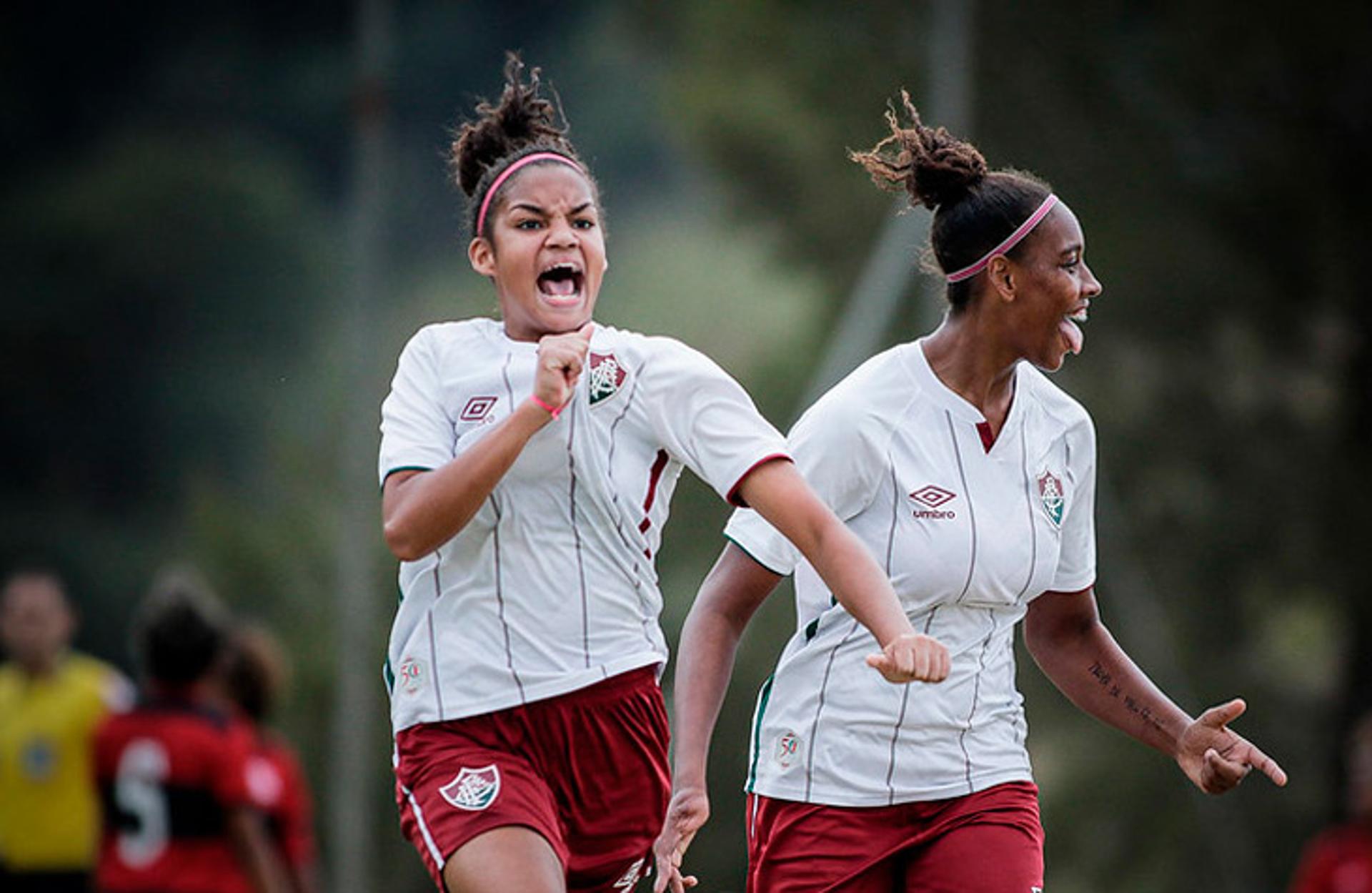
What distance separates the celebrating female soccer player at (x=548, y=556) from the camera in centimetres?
423

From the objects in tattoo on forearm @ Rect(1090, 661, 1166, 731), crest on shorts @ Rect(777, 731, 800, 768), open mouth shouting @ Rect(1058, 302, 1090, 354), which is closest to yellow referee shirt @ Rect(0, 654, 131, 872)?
crest on shorts @ Rect(777, 731, 800, 768)

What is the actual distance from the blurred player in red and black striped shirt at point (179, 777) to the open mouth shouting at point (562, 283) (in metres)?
4.15

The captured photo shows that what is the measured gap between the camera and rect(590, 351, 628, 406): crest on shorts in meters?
4.37

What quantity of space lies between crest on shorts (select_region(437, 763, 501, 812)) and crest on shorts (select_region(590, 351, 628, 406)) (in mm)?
734

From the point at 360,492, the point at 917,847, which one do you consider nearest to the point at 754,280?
the point at 360,492

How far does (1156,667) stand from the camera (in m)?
13.1

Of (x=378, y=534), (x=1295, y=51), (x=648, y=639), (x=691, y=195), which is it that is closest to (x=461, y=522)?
(x=648, y=639)

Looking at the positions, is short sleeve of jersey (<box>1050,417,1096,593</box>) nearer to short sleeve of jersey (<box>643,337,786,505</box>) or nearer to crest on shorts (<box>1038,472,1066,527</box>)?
crest on shorts (<box>1038,472,1066,527</box>)

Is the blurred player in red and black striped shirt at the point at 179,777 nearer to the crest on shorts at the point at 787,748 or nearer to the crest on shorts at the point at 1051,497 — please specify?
the crest on shorts at the point at 787,748

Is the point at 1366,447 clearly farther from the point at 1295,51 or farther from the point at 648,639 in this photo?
the point at 648,639

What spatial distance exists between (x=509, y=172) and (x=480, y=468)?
78cm

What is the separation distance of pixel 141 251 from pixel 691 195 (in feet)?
12.3

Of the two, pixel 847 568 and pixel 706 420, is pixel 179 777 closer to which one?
pixel 706 420

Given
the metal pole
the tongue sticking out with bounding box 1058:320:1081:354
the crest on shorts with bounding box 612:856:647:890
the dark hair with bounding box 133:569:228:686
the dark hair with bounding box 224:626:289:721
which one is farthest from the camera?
the metal pole
